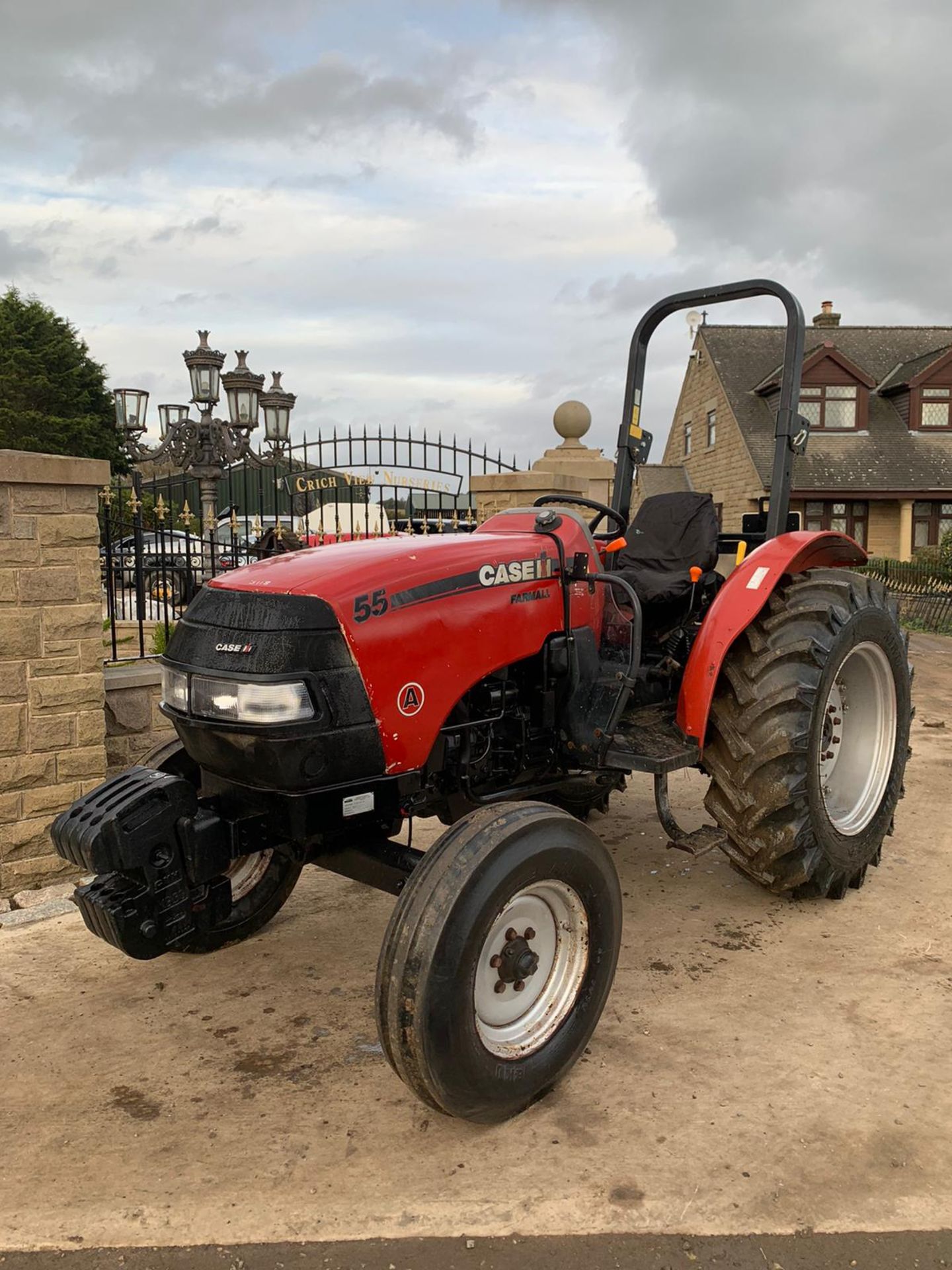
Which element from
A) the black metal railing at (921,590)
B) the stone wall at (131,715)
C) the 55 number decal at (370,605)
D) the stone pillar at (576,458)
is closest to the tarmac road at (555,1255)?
the 55 number decal at (370,605)

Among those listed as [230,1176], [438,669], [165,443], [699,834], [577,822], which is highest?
[165,443]

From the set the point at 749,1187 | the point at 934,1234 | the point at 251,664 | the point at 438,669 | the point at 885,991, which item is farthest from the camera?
the point at 885,991

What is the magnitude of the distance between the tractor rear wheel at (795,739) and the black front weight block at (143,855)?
74.0 inches

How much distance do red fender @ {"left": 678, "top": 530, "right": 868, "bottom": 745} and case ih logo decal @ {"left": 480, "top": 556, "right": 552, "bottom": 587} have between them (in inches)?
28.8

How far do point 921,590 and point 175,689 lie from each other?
662 inches

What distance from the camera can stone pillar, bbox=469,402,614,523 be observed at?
7.56 m

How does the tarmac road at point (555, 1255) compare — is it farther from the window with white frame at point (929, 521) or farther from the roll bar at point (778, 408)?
the window with white frame at point (929, 521)

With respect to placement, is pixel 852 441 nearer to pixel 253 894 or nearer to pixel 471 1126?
pixel 253 894

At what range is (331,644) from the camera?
98.4 inches

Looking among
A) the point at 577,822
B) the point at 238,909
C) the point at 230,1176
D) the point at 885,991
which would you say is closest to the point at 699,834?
the point at 885,991

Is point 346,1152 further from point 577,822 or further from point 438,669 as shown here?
point 438,669

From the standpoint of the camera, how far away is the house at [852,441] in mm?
21812

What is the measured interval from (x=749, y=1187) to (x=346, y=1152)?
97cm

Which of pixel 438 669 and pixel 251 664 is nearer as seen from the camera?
pixel 251 664
